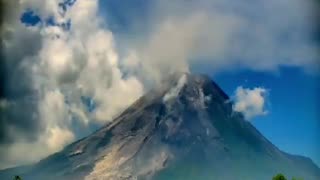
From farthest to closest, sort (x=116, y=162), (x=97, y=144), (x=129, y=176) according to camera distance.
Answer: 1. (x=97, y=144)
2. (x=116, y=162)
3. (x=129, y=176)

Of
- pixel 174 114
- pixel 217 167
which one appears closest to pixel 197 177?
pixel 217 167

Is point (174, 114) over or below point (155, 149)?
over

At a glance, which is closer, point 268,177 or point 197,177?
point 197,177

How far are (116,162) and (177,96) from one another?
35.9 m

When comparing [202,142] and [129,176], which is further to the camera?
[202,142]

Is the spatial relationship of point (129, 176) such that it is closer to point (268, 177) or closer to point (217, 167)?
point (217, 167)

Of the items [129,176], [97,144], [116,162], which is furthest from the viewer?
[97,144]

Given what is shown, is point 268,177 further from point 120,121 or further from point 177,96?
point 120,121

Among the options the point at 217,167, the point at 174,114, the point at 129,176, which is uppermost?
the point at 174,114

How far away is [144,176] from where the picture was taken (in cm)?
16525

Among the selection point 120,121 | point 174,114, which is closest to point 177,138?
point 174,114

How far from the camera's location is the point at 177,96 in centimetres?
19888

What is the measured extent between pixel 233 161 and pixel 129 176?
49099mm

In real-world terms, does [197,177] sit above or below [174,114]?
below
